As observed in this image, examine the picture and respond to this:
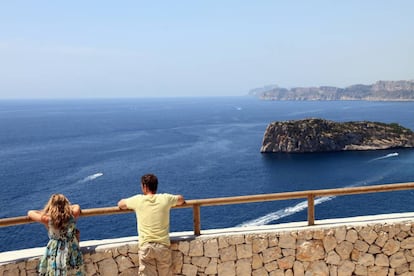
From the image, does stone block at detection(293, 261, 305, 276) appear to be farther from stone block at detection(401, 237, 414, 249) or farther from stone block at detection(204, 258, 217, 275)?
stone block at detection(401, 237, 414, 249)

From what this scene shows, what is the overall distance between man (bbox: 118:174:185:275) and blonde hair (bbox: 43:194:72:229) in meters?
0.84

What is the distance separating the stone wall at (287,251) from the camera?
6.05 m

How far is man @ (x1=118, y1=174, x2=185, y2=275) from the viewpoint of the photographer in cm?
542

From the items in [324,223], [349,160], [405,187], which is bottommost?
[349,160]

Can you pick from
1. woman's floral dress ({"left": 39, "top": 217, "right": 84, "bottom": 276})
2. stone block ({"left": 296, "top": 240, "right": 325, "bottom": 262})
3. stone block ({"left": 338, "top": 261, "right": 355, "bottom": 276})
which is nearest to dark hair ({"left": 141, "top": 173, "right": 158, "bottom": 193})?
woman's floral dress ({"left": 39, "top": 217, "right": 84, "bottom": 276})

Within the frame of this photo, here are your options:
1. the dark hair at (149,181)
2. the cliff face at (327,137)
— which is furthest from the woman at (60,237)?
the cliff face at (327,137)

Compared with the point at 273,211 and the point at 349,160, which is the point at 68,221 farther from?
the point at 349,160

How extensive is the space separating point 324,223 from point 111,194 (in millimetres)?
42849

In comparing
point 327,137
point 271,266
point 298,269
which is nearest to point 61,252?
point 271,266

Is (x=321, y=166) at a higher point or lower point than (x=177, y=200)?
lower

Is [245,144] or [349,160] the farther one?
[245,144]

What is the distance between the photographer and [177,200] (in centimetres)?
560

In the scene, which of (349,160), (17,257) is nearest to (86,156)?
(349,160)

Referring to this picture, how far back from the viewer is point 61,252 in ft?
16.6
